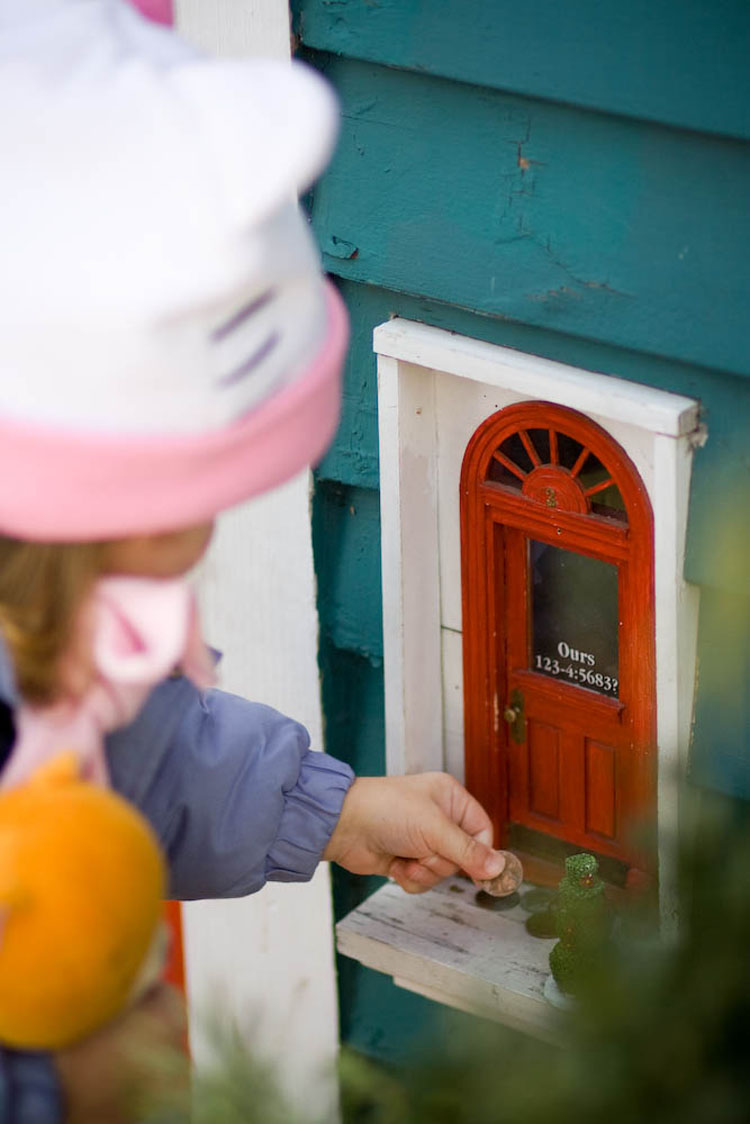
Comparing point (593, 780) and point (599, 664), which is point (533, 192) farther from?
point (593, 780)

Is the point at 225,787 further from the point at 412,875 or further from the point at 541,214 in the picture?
the point at 541,214

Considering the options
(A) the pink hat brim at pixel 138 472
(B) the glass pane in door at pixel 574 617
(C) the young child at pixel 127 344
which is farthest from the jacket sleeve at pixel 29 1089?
(B) the glass pane in door at pixel 574 617

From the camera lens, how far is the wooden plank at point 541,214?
64.9 inches

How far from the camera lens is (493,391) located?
2.00 meters

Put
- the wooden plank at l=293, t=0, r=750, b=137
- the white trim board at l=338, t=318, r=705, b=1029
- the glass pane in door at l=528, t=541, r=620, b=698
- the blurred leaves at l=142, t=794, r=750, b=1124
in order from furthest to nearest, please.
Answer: the glass pane in door at l=528, t=541, r=620, b=698 → the white trim board at l=338, t=318, r=705, b=1029 → the wooden plank at l=293, t=0, r=750, b=137 → the blurred leaves at l=142, t=794, r=750, b=1124

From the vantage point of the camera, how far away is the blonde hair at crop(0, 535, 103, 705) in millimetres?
1296

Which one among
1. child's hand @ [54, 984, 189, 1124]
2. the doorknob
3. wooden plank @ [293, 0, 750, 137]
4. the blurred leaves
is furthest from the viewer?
the doorknob

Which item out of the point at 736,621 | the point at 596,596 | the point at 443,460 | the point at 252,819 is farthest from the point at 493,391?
the point at 252,819

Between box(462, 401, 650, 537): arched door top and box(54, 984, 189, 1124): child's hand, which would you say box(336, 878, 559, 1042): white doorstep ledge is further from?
box(54, 984, 189, 1124): child's hand

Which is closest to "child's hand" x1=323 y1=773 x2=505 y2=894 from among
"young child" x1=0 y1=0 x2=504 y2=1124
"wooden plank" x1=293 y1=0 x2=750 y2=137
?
"young child" x1=0 y1=0 x2=504 y2=1124

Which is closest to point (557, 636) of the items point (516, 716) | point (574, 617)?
point (574, 617)

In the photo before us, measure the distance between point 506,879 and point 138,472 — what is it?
1.12 metres

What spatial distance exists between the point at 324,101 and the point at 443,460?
3.16ft

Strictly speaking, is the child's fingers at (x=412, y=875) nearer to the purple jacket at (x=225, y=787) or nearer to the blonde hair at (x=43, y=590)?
the purple jacket at (x=225, y=787)
